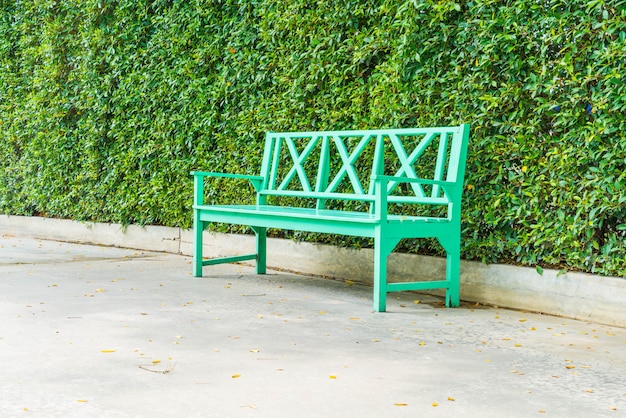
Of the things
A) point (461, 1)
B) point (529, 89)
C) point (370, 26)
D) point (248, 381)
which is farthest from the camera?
point (370, 26)

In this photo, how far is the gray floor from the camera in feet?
9.32

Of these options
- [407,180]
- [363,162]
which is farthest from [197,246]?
[407,180]

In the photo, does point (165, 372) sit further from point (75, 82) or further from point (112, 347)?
point (75, 82)

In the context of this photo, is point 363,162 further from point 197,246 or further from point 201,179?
point 197,246

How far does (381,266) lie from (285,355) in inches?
51.1

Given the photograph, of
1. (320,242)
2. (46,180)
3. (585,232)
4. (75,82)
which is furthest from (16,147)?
(585,232)

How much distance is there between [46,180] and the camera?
9477 mm

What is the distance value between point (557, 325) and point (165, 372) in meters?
2.31

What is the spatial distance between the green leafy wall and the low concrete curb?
0.10 m

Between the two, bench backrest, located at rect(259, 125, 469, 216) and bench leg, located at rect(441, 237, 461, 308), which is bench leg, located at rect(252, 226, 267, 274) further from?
bench leg, located at rect(441, 237, 461, 308)

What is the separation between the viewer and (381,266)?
4.75 meters

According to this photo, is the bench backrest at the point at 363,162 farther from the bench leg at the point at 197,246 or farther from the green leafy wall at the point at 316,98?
the bench leg at the point at 197,246

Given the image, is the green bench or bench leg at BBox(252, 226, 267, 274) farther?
bench leg at BBox(252, 226, 267, 274)

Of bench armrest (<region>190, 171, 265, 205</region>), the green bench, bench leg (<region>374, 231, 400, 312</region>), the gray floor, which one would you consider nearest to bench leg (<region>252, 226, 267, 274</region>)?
the green bench
